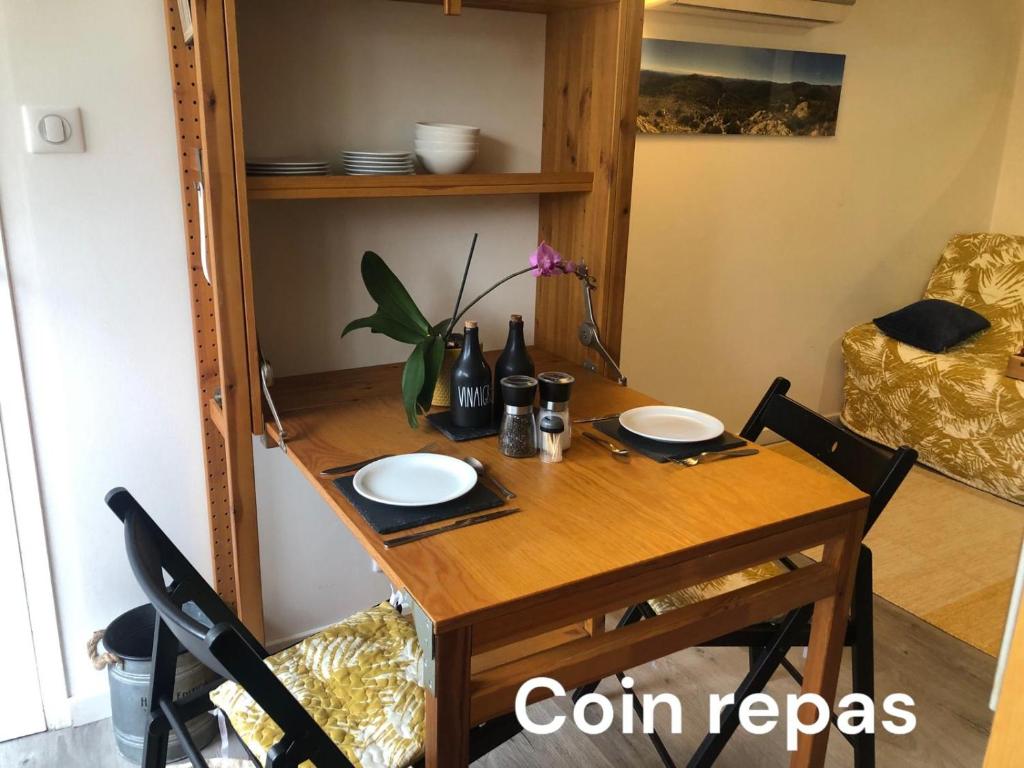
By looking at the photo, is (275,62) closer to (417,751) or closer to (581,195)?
(581,195)

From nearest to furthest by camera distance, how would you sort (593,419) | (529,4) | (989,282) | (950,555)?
1. (593,419)
2. (529,4)
3. (950,555)
4. (989,282)

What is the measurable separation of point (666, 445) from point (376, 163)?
0.81 meters

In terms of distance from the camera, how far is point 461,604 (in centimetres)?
107

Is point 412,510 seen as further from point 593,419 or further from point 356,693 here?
point 593,419

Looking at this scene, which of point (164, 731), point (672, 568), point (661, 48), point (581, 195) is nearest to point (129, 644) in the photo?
point (164, 731)

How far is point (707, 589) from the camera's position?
1.69m

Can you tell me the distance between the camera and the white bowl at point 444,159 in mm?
1809

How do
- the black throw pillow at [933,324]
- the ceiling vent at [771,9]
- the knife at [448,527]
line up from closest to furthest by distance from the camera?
the knife at [448,527] → the ceiling vent at [771,9] → the black throw pillow at [933,324]

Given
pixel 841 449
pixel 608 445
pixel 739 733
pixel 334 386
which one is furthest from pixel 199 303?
pixel 739 733

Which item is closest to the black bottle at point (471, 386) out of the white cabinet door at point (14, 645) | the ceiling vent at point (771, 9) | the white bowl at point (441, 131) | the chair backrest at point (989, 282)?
the white bowl at point (441, 131)

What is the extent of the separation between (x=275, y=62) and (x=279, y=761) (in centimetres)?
137

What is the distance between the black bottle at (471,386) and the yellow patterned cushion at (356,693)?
0.41 m

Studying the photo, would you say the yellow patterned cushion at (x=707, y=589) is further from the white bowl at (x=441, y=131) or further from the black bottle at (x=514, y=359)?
the white bowl at (x=441, y=131)

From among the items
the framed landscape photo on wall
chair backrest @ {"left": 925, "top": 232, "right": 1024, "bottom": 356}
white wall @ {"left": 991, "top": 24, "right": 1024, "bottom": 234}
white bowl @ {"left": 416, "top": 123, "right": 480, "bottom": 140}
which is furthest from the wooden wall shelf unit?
white wall @ {"left": 991, "top": 24, "right": 1024, "bottom": 234}
